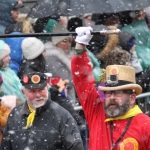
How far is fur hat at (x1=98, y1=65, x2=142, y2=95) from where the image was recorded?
6.65m

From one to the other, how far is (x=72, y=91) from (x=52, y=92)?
0.76 metres

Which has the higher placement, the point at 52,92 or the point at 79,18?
the point at 79,18

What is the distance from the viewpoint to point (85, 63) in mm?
6836

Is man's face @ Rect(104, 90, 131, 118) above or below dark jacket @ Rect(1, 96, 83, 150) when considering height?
above

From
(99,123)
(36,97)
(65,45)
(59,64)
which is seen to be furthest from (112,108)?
(65,45)

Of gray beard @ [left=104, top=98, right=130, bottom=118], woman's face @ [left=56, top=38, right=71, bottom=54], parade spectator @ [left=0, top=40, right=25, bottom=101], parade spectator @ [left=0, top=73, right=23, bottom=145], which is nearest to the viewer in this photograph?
gray beard @ [left=104, top=98, right=130, bottom=118]

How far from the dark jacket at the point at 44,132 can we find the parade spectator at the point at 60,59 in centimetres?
198

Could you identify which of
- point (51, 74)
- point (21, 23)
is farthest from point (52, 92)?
point (21, 23)

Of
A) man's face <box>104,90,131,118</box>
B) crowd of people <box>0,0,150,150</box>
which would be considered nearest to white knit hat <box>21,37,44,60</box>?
crowd of people <box>0,0,150,150</box>

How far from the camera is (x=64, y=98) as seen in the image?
8781mm

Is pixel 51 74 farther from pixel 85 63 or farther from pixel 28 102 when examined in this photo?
pixel 85 63

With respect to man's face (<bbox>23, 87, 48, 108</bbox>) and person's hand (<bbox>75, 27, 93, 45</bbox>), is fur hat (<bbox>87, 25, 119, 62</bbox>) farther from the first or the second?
person's hand (<bbox>75, 27, 93, 45</bbox>)

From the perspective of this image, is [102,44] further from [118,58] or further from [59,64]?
[118,58]

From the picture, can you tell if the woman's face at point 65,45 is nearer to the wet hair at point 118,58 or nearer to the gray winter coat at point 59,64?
the gray winter coat at point 59,64
